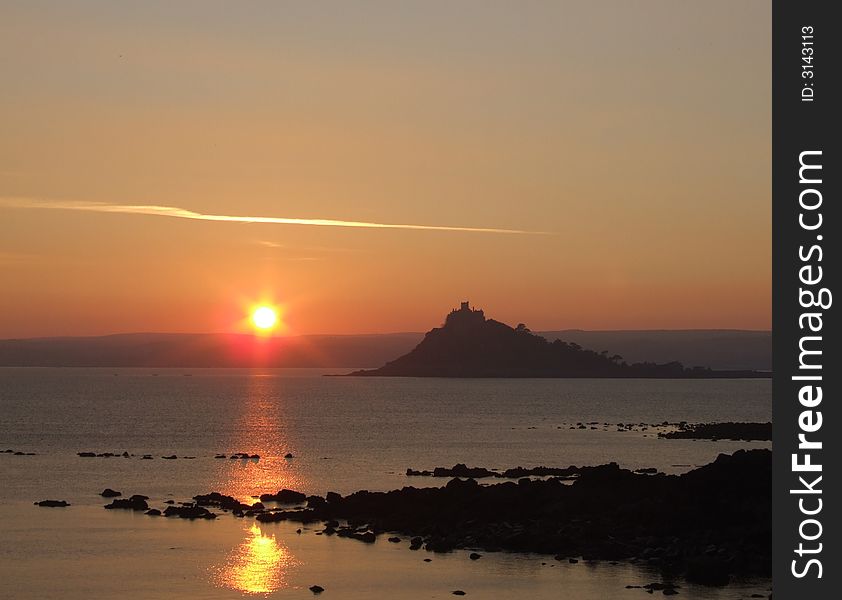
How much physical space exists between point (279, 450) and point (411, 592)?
6708cm

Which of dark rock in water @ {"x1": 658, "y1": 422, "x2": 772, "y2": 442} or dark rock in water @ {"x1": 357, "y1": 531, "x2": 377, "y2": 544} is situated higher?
dark rock in water @ {"x1": 658, "y1": 422, "x2": 772, "y2": 442}

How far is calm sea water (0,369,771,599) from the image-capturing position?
41344mm

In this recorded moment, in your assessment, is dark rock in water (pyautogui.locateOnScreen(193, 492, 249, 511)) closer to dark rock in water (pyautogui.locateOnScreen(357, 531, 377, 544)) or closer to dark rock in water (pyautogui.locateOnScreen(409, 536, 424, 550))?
dark rock in water (pyautogui.locateOnScreen(357, 531, 377, 544))

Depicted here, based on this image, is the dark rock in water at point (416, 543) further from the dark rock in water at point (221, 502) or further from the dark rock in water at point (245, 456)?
the dark rock in water at point (245, 456)

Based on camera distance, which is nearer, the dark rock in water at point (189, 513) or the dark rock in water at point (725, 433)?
the dark rock in water at point (189, 513)

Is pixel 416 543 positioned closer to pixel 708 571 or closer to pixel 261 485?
pixel 708 571

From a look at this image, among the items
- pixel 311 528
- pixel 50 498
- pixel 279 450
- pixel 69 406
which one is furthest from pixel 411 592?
pixel 69 406

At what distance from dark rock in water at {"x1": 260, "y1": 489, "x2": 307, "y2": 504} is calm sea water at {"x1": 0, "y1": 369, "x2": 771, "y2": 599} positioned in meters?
3.53

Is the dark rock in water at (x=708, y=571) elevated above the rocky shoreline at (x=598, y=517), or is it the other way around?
the rocky shoreline at (x=598, y=517)

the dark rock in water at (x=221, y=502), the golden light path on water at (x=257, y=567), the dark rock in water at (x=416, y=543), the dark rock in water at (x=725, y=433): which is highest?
the dark rock in water at (x=725, y=433)

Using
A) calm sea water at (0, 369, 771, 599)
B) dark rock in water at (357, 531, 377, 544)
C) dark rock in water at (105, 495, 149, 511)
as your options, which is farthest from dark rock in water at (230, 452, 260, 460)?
dark rock in water at (357, 531, 377, 544)

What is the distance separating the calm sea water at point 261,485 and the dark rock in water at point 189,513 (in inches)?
56.3

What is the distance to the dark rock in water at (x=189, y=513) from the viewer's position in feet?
188

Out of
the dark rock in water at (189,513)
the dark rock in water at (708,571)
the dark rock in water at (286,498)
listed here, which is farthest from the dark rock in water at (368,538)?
the dark rock in water at (286,498)
